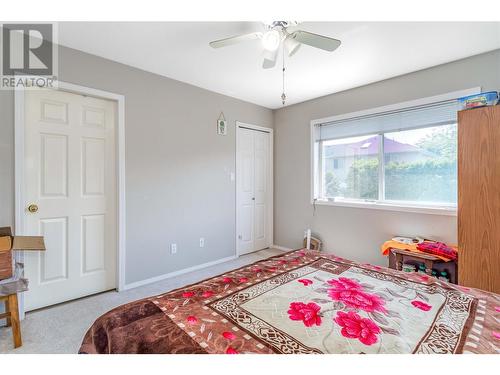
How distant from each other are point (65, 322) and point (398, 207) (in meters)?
3.60

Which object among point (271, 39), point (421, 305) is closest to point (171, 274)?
point (421, 305)

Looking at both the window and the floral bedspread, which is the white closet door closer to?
the window

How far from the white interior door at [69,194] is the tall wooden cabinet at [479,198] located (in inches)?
134

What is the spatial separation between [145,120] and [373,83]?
9.48 feet

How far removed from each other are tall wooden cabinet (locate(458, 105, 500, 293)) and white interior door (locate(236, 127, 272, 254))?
2.65m

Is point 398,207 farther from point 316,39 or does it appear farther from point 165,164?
point 165,164

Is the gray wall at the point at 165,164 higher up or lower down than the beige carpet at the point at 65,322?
higher up

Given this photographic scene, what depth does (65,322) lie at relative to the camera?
206 centimetres

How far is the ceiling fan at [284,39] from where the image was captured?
1.68 m

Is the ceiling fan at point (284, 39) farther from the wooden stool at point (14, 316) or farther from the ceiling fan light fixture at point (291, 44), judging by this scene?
the wooden stool at point (14, 316)

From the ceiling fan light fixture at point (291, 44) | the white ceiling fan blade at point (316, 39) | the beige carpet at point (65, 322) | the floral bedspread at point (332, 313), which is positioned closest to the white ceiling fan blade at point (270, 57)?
the ceiling fan light fixture at point (291, 44)
